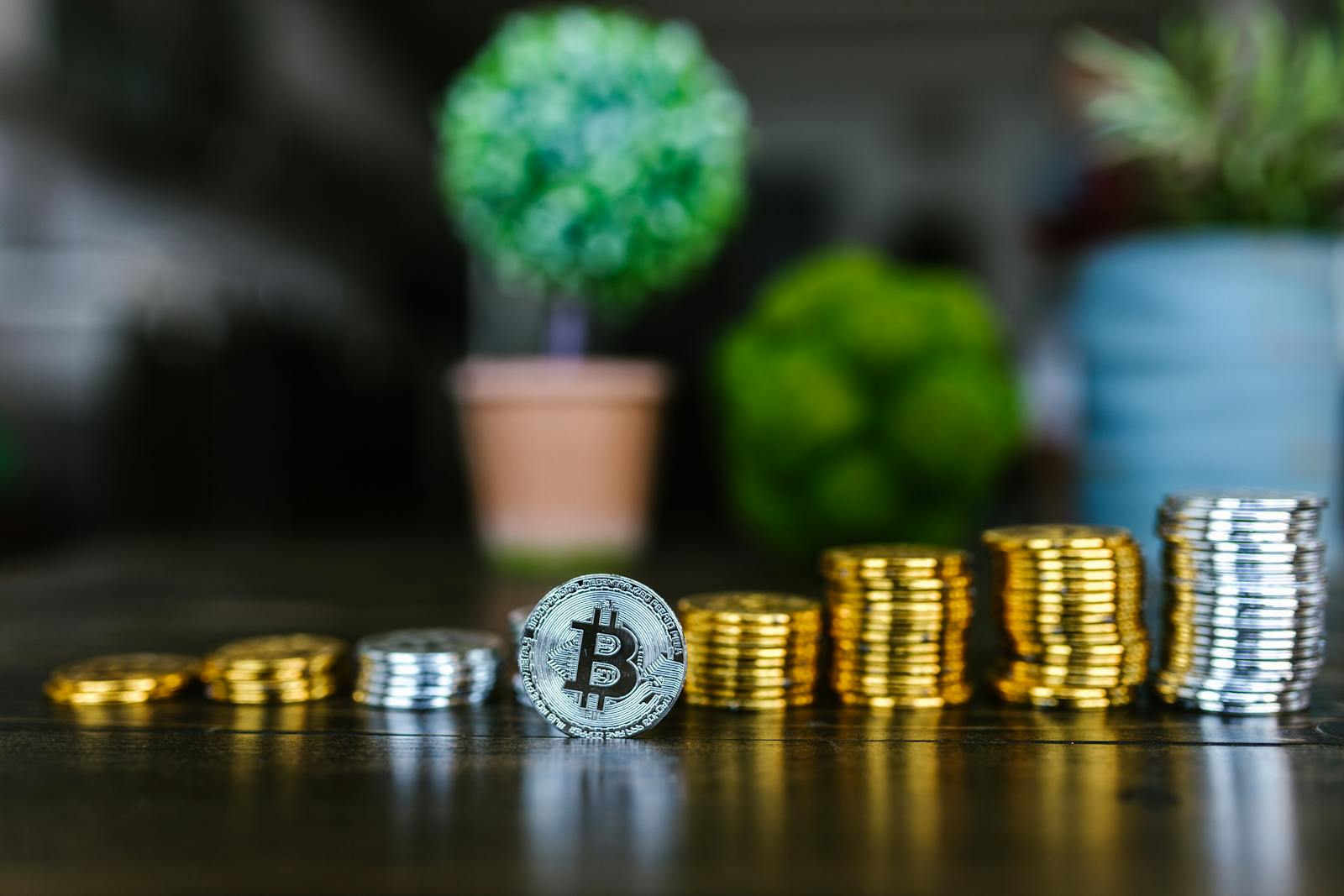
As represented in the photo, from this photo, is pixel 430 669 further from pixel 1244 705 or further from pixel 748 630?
pixel 1244 705

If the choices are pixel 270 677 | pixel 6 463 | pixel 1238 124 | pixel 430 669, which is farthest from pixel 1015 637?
pixel 6 463

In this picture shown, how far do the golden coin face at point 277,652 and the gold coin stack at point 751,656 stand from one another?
27 cm

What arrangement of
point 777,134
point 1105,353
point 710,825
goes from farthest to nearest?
point 777,134, point 1105,353, point 710,825

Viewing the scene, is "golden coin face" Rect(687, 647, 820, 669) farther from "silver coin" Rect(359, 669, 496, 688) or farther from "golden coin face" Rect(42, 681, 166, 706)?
"golden coin face" Rect(42, 681, 166, 706)

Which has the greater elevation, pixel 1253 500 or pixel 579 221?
pixel 579 221

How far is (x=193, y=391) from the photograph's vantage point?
193 cm

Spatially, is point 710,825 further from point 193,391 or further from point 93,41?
Answer: point 93,41

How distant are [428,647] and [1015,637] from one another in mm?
413

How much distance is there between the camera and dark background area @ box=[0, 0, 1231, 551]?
1.80m

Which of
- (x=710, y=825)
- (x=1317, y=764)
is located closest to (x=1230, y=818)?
(x=1317, y=764)

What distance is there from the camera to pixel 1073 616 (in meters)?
0.66

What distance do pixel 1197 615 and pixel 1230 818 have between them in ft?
0.65

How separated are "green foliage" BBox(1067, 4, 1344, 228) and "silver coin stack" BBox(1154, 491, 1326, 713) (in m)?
Result: 0.70

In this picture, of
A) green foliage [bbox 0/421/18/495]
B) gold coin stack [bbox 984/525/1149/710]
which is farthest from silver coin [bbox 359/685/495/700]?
green foliage [bbox 0/421/18/495]
